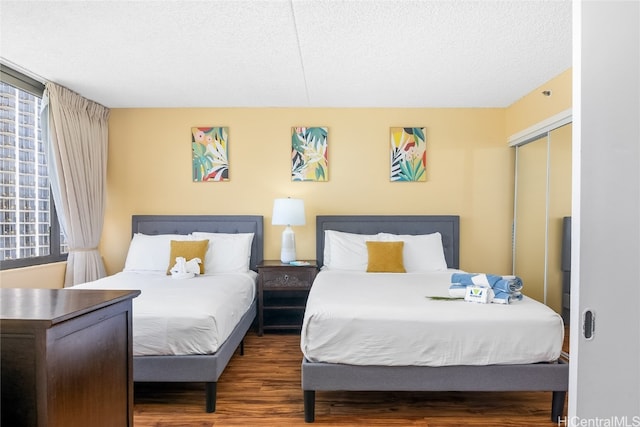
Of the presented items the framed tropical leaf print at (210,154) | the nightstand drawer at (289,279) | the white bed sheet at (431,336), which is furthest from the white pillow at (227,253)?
the white bed sheet at (431,336)

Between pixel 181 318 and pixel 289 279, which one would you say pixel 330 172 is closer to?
pixel 289 279

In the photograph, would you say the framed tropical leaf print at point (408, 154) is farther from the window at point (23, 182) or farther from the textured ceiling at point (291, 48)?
the window at point (23, 182)

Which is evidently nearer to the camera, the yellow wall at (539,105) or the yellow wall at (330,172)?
the yellow wall at (539,105)

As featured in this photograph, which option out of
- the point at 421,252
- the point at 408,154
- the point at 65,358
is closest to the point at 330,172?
the point at 408,154

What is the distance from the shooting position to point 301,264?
404 cm

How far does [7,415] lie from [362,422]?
1814 millimetres

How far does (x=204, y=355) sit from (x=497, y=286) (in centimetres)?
194

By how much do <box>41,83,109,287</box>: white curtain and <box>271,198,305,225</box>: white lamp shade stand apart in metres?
1.91

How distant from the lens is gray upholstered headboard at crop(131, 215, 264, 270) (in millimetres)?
4422

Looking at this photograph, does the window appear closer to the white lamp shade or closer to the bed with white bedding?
the bed with white bedding

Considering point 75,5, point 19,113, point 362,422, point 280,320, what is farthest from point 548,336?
point 19,113

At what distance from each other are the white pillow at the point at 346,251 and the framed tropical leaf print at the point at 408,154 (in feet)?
2.68

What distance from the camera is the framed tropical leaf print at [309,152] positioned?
448cm

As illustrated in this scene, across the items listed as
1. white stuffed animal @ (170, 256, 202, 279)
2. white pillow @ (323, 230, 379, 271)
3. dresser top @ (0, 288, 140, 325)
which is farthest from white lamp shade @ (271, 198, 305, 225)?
dresser top @ (0, 288, 140, 325)
